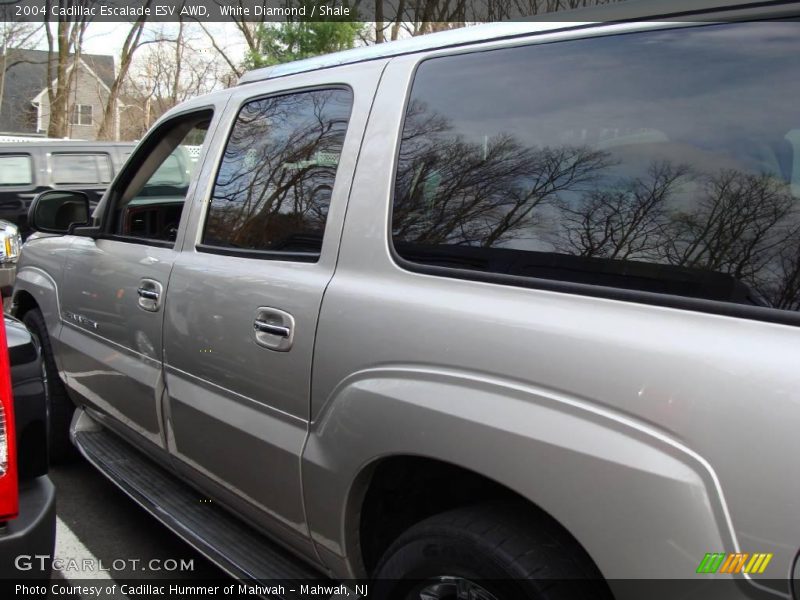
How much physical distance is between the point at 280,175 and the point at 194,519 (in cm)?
138

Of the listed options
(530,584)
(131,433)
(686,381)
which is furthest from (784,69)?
(131,433)

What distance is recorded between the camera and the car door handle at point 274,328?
209 centimetres

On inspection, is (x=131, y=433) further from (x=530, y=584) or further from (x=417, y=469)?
(x=530, y=584)

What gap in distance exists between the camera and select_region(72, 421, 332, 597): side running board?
7.67ft

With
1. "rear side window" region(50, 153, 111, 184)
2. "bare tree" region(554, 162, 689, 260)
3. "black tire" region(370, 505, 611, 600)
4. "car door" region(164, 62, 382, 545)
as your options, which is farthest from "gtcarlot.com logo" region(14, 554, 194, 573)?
"rear side window" region(50, 153, 111, 184)

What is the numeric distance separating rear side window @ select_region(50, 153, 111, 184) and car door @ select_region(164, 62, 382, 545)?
942cm

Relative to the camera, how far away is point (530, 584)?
147 cm

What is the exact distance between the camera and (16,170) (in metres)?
10.8

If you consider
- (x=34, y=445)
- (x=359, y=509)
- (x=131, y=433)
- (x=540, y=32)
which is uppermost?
(x=540, y=32)

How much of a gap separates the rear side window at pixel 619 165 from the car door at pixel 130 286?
4.46 ft

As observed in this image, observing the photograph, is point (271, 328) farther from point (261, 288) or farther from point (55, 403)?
point (55, 403)

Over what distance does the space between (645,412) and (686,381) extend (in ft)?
0.32

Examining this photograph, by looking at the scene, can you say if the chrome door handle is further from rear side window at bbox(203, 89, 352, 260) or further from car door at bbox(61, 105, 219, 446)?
car door at bbox(61, 105, 219, 446)

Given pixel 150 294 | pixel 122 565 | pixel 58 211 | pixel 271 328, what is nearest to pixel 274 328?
pixel 271 328
